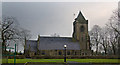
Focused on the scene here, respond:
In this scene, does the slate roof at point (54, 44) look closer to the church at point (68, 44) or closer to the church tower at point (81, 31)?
the church at point (68, 44)

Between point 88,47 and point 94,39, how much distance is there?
7637mm

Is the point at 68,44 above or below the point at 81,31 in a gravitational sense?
below

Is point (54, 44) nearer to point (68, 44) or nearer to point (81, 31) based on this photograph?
point (68, 44)

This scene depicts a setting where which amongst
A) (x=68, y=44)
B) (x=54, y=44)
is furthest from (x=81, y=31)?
(x=54, y=44)

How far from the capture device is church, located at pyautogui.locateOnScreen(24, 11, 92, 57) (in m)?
68.8

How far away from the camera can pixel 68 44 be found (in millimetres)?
72375

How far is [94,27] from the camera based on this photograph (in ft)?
214

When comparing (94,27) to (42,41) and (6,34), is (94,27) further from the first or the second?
(6,34)

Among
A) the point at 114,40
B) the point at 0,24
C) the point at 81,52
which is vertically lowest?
the point at 81,52

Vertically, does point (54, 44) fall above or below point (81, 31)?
below

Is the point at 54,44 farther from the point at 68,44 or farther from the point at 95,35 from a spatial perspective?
the point at 95,35

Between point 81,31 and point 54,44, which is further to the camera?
point 81,31

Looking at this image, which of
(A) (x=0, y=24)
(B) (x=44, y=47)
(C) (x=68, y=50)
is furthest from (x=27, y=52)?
(A) (x=0, y=24)

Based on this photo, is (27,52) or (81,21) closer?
(27,52)
